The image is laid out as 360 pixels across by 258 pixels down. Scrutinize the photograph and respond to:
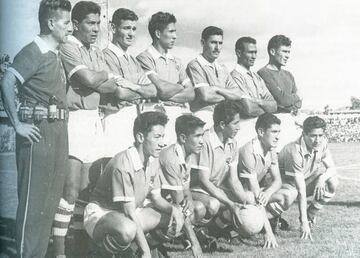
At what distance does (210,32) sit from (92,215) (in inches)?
61.4

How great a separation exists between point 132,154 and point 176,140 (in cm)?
47

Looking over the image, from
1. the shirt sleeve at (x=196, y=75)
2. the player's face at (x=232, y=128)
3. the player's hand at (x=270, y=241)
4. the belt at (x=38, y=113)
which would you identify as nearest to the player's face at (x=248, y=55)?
the shirt sleeve at (x=196, y=75)

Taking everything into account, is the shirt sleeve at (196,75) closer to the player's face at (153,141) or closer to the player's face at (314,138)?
the player's face at (153,141)

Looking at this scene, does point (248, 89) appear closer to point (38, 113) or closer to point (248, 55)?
point (248, 55)

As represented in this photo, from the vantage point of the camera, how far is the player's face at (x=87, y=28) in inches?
130

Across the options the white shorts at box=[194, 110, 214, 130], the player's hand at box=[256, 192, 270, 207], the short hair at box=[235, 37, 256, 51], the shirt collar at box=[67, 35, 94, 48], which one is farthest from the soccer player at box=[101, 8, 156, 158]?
the player's hand at box=[256, 192, 270, 207]

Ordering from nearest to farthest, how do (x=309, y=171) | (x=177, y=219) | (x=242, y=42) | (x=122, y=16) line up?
(x=177, y=219) < (x=122, y=16) < (x=242, y=42) < (x=309, y=171)

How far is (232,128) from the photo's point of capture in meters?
3.72

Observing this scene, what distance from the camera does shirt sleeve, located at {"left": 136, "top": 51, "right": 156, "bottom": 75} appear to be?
3.59 meters

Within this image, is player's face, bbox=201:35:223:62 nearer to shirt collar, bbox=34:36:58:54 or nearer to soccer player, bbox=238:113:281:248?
soccer player, bbox=238:113:281:248

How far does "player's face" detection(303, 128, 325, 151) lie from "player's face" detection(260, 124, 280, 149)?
300 millimetres

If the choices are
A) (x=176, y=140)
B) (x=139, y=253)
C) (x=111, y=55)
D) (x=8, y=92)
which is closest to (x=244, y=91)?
(x=176, y=140)

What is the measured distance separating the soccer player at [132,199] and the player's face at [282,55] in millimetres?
1251

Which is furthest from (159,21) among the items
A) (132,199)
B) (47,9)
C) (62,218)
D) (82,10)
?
(62,218)
